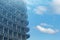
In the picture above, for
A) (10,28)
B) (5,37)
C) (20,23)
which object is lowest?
(5,37)

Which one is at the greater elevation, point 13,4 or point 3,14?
point 13,4

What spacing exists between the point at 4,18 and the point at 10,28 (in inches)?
236

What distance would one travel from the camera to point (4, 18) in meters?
96.8

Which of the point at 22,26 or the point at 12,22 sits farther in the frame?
the point at 22,26

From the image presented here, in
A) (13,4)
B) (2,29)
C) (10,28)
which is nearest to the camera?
(2,29)

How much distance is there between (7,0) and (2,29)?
1618cm

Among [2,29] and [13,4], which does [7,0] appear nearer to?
[13,4]

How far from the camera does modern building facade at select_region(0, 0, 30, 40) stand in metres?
95.2

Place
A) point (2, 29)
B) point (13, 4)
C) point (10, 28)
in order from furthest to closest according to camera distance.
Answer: point (13, 4)
point (10, 28)
point (2, 29)

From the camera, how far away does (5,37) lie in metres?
93.2

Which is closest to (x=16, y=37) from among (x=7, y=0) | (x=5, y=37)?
(x=5, y=37)

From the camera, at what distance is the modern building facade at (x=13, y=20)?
313 ft

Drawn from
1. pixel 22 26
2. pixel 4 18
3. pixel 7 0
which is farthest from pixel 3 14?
pixel 22 26

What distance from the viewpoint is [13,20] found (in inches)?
4134
